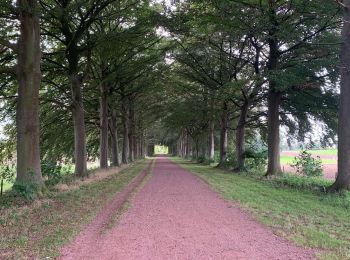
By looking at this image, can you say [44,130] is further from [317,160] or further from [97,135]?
[317,160]

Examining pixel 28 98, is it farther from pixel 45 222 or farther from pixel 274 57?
pixel 274 57

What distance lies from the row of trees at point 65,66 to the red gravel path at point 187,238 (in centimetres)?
508

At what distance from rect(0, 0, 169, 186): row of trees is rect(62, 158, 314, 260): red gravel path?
16.7 ft

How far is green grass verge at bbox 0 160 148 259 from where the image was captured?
643cm

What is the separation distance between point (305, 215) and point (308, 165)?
12572 mm

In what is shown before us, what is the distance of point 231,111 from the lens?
113ft

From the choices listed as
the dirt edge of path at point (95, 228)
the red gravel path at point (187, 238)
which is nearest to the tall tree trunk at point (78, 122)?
the dirt edge of path at point (95, 228)

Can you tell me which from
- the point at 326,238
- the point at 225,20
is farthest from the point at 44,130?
the point at 326,238

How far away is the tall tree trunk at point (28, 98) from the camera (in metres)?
12.3

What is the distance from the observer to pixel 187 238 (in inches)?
283

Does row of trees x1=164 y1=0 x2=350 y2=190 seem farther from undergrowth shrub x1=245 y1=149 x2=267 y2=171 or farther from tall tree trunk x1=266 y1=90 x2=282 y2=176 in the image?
undergrowth shrub x1=245 y1=149 x2=267 y2=171

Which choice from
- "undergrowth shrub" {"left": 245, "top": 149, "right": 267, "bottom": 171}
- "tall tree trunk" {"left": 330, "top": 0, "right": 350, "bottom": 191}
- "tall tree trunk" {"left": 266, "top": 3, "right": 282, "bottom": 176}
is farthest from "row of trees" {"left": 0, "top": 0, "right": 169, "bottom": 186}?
"undergrowth shrub" {"left": 245, "top": 149, "right": 267, "bottom": 171}

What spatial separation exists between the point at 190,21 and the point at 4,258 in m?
17.6

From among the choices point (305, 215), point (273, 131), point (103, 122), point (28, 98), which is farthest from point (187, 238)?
point (103, 122)
